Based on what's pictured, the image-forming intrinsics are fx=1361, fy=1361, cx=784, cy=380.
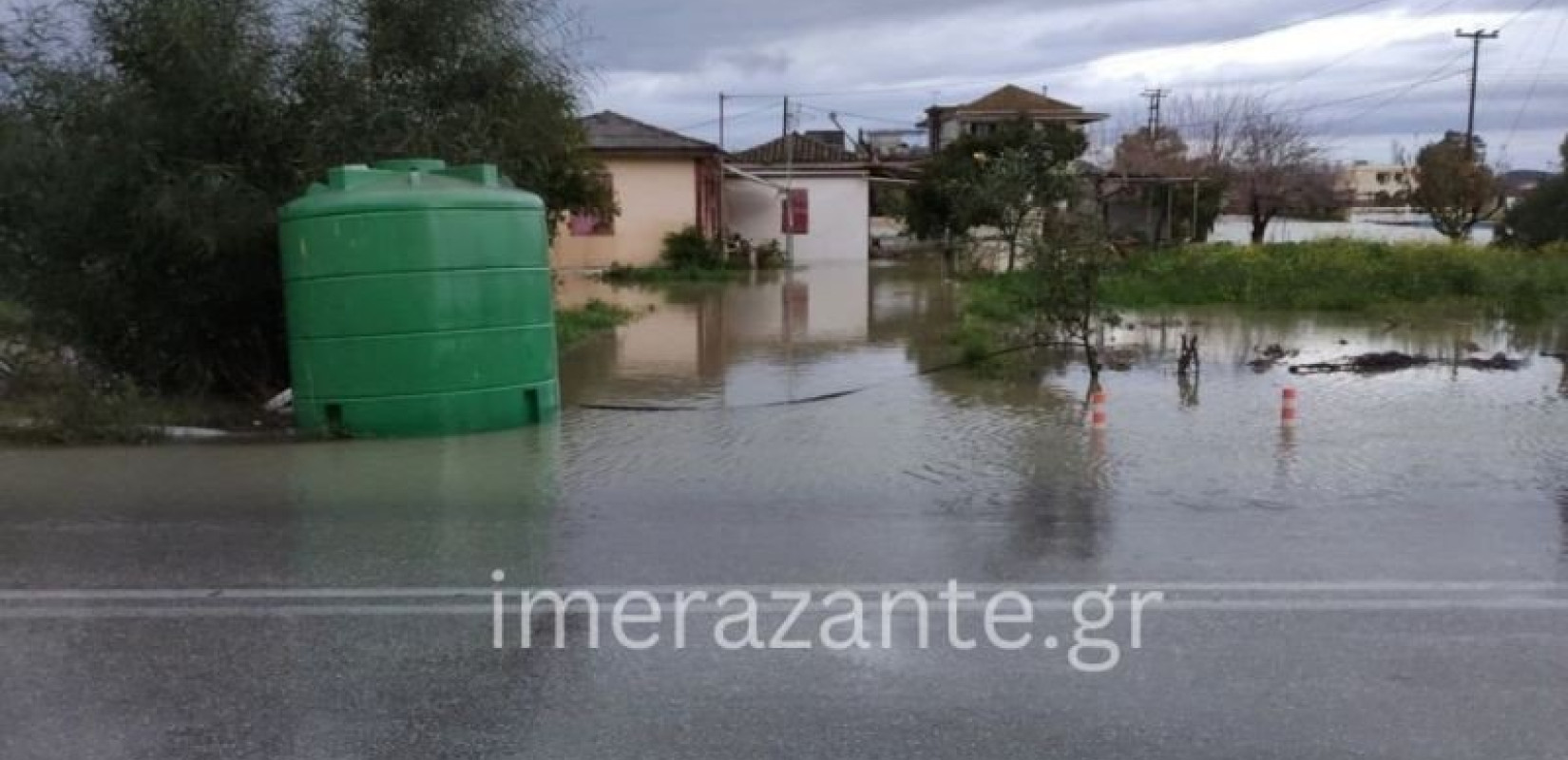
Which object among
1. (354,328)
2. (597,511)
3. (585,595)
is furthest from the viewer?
(354,328)

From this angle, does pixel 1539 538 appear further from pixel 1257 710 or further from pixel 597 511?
pixel 597 511

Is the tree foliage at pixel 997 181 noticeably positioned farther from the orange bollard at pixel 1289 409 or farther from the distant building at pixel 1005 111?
the distant building at pixel 1005 111

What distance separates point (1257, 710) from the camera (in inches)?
→ 170

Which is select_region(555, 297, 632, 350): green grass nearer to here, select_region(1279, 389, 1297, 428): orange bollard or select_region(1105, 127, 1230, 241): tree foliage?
select_region(1279, 389, 1297, 428): orange bollard

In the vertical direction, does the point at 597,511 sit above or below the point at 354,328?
below

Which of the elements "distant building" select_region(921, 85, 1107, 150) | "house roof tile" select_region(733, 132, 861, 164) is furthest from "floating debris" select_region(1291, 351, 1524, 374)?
"distant building" select_region(921, 85, 1107, 150)

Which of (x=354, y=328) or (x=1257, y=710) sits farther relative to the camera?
(x=354, y=328)

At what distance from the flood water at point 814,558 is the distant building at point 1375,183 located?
52737 mm

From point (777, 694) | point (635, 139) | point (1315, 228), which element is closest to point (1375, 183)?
point (1315, 228)

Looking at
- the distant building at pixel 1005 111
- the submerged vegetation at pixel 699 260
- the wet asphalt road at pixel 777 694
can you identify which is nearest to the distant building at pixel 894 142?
the distant building at pixel 1005 111

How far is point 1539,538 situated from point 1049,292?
671 centimetres

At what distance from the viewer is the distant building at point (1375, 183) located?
6308 centimetres

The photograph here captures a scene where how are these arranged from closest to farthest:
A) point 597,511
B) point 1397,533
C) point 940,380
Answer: point 1397,533, point 597,511, point 940,380

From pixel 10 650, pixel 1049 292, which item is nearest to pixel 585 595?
pixel 10 650
